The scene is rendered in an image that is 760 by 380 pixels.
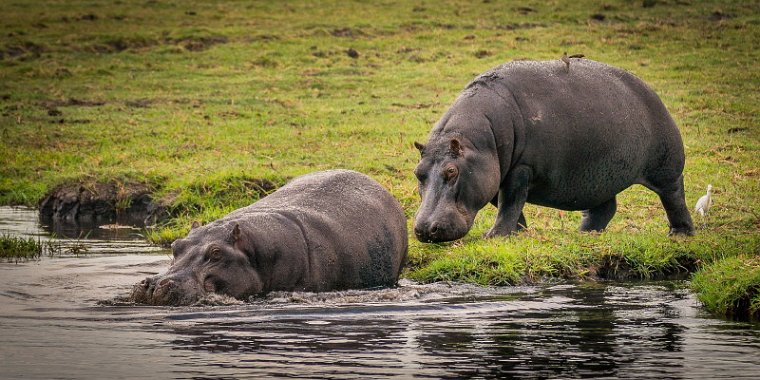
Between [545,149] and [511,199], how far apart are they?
22.5 inches

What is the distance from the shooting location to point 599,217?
12922 mm

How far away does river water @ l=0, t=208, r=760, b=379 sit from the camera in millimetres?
7254

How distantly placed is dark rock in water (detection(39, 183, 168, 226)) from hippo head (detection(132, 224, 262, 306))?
260 inches

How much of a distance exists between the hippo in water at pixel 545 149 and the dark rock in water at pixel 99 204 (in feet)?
18.5

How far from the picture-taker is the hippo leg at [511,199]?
11516mm

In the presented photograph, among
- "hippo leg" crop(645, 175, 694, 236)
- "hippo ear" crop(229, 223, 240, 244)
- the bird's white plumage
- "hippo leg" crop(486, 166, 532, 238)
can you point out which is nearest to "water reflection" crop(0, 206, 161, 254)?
"hippo leg" crop(486, 166, 532, 238)

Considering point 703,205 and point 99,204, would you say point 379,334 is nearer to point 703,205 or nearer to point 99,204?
point 703,205

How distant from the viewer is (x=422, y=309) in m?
9.41

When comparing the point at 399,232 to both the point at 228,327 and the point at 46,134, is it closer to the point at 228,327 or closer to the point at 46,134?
the point at 228,327

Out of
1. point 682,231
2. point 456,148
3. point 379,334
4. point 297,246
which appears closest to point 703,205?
point 682,231

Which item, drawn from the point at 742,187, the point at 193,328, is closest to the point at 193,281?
the point at 193,328

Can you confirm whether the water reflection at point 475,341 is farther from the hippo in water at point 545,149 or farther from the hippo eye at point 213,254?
the hippo in water at point 545,149

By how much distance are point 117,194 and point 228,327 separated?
779 cm

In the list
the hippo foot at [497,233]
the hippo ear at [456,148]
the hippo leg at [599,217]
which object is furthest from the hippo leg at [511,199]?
the hippo leg at [599,217]
